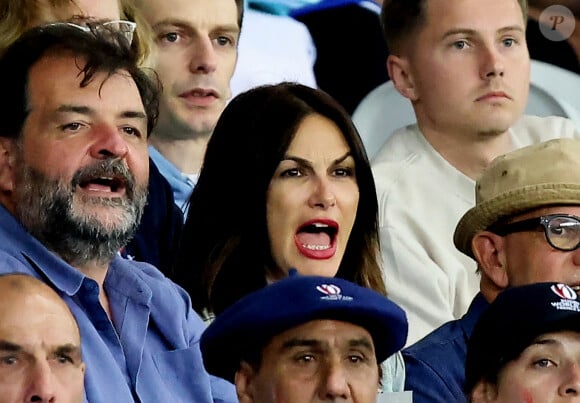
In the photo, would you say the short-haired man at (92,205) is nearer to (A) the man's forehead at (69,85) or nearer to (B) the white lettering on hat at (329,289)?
(A) the man's forehead at (69,85)

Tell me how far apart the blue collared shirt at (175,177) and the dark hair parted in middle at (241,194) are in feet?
1.28

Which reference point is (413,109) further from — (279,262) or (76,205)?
(76,205)

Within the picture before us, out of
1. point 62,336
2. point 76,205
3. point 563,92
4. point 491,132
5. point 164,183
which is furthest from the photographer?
point 563,92

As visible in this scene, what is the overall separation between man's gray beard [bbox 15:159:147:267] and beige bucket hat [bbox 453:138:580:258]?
2.82 ft

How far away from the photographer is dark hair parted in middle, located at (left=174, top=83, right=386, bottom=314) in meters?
4.16

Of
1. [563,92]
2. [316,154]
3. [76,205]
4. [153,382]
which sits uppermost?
[563,92]

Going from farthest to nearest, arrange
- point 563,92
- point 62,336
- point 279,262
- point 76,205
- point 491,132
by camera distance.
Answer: point 563,92 → point 491,132 → point 279,262 → point 76,205 → point 62,336

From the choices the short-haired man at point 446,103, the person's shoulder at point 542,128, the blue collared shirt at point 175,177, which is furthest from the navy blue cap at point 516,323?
the person's shoulder at point 542,128

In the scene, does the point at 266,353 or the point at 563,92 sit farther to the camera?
the point at 563,92

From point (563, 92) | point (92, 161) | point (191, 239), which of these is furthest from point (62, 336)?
point (563, 92)

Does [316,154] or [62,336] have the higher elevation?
[316,154]

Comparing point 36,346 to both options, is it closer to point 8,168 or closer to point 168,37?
point 8,168

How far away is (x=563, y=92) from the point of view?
5.50 meters

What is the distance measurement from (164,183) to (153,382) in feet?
2.86
